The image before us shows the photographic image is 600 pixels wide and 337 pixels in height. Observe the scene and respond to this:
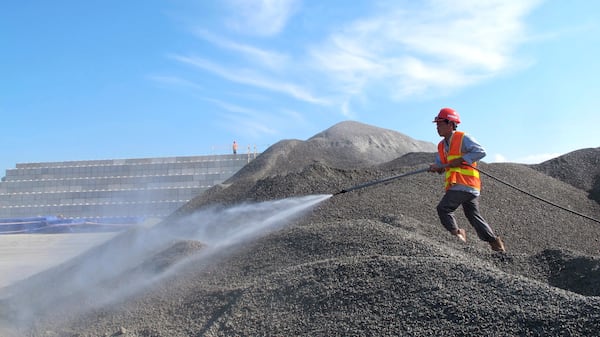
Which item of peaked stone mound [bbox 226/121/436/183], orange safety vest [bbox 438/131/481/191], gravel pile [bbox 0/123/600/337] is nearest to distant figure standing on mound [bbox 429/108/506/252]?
orange safety vest [bbox 438/131/481/191]

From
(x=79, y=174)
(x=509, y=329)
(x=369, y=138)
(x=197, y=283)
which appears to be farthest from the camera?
(x=79, y=174)

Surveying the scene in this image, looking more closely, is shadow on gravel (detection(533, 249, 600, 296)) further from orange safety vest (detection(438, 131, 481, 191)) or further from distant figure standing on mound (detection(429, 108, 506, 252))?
orange safety vest (detection(438, 131, 481, 191))

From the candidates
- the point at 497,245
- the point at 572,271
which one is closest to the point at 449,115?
the point at 497,245

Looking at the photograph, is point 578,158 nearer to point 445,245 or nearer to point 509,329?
point 445,245

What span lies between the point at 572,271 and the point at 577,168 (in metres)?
8.56

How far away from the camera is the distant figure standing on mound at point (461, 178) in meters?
5.02

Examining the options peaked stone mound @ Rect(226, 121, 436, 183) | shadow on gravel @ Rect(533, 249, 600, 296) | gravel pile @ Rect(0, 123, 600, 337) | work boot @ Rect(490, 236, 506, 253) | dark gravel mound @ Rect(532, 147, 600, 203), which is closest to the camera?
gravel pile @ Rect(0, 123, 600, 337)

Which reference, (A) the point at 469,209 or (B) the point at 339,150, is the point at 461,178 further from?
(B) the point at 339,150

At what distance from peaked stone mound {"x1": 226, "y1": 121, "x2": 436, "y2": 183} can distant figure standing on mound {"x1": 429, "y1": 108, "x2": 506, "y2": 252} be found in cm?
1179

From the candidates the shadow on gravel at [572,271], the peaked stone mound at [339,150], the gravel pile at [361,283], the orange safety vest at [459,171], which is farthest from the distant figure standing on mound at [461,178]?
the peaked stone mound at [339,150]

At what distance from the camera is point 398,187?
26.0ft

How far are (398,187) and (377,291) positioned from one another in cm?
453

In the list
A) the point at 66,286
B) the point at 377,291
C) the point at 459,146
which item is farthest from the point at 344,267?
the point at 66,286

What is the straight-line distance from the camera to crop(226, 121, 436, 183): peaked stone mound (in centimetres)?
1844
